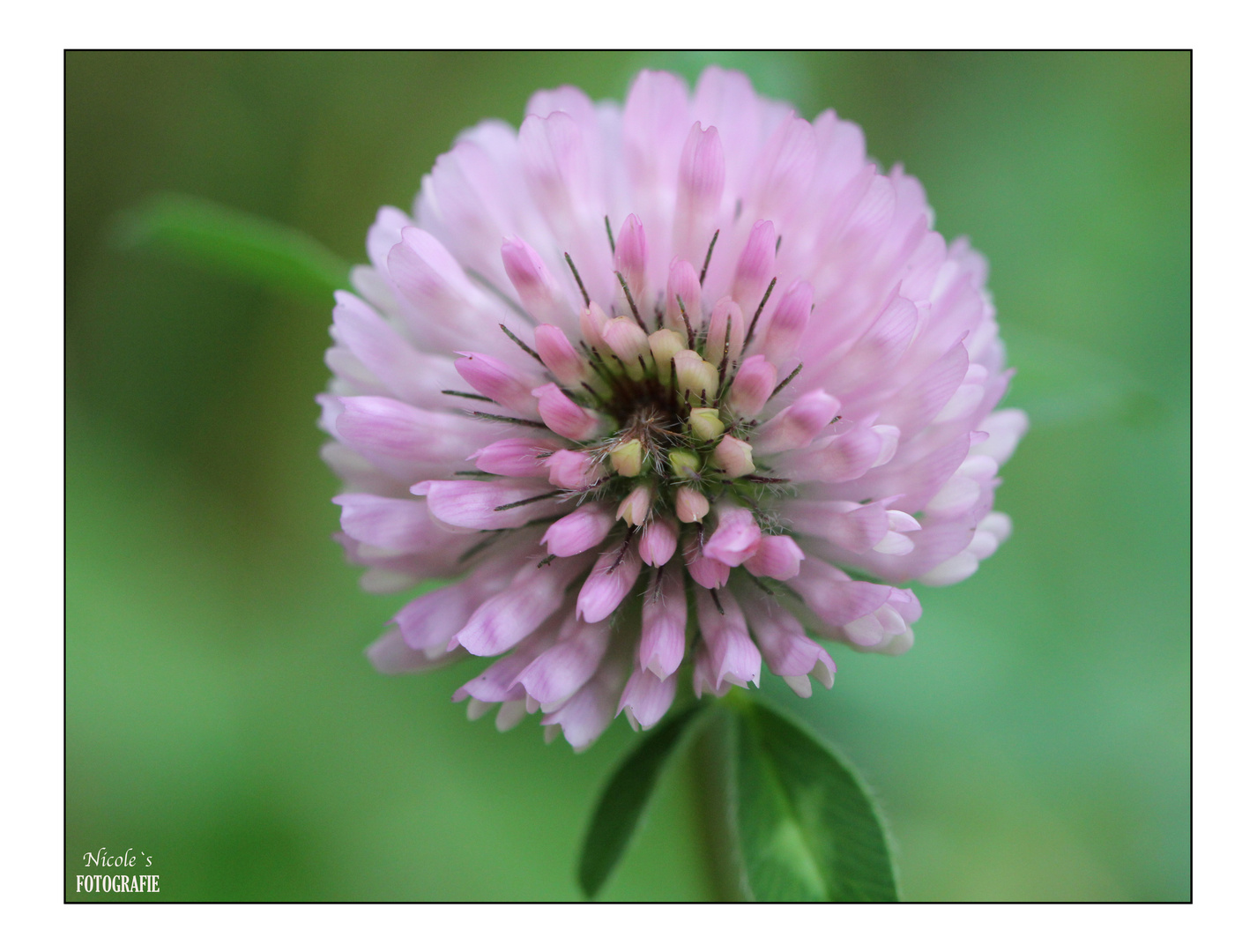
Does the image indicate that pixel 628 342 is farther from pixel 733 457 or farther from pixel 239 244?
pixel 239 244

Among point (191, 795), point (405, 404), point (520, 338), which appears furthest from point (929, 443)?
point (191, 795)

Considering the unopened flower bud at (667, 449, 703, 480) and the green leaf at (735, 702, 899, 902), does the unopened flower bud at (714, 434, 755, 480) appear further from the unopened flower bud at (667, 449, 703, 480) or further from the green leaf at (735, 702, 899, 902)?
the green leaf at (735, 702, 899, 902)

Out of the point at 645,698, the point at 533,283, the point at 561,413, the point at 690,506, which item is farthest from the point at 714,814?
the point at 533,283

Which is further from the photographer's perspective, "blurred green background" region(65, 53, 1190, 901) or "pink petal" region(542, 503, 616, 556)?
"blurred green background" region(65, 53, 1190, 901)

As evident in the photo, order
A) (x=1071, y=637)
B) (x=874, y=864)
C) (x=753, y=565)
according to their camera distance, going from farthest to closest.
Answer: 1. (x=1071, y=637)
2. (x=874, y=864)
3. (x=753, y=565)

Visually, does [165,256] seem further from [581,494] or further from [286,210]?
[581,494]

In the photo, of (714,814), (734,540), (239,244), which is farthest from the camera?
(714,814)

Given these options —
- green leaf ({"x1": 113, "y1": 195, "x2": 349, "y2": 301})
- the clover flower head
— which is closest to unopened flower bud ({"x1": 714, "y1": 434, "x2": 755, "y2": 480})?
the clover flower head
